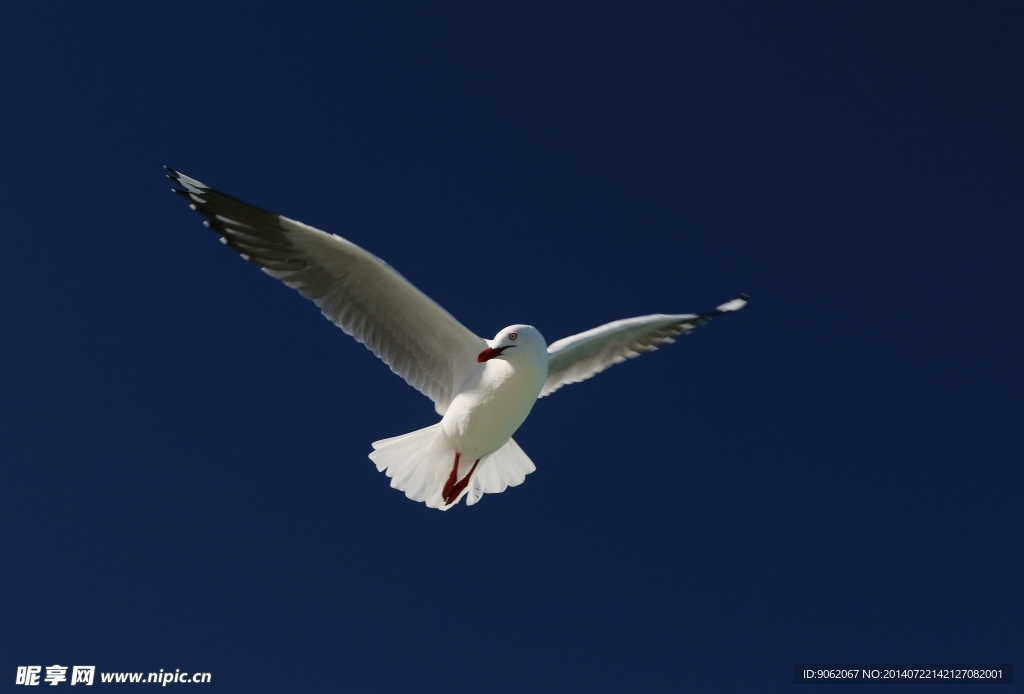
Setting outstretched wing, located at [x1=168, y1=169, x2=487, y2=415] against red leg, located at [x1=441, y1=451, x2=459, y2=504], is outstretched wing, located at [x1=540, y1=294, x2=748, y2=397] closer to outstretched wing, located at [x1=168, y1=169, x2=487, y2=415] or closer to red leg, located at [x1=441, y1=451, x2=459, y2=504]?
outstretched wing, located at [x1=168, y1=169, x2=487, y2=415]

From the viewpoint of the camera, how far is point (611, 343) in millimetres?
6941

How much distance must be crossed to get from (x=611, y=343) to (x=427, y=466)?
1548mm

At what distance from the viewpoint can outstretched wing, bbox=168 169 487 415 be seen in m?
6.07

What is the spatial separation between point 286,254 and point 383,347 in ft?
2.97

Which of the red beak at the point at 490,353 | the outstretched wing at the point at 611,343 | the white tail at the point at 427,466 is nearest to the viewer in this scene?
the red beak at the point at 490,353

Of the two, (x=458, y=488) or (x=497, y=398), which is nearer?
(x=497, y=398)

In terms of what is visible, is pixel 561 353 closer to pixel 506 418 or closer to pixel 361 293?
pixel 506 418

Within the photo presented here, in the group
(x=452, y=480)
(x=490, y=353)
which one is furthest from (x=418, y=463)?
(x=490, y=353)

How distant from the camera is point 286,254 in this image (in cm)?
613

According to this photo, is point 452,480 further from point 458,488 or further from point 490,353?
point 490,353

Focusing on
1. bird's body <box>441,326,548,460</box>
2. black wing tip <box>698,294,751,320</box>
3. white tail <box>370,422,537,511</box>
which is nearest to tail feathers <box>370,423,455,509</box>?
white tail <box>370,422,537,511</box>

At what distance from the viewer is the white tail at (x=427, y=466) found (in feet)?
21.2

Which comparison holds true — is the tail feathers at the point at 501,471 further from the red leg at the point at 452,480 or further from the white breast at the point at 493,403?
the white breast at the point at 493,403

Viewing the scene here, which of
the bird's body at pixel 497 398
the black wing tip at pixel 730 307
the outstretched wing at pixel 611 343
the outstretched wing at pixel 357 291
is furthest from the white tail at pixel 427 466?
the black wing tip at pixel 730 307
